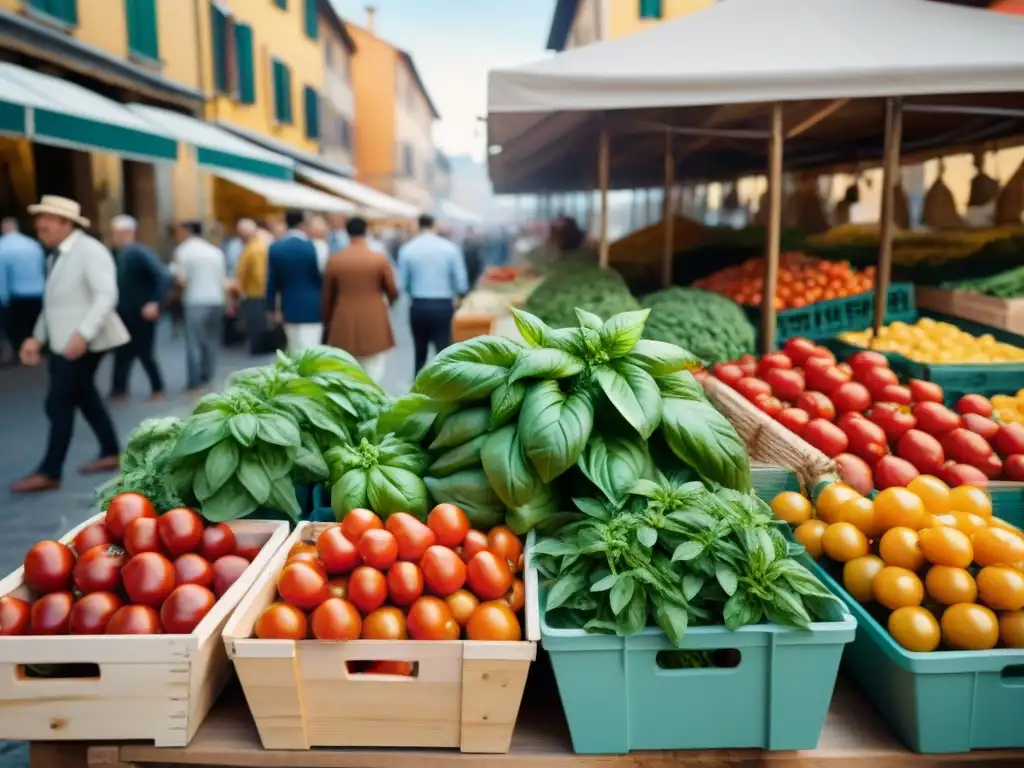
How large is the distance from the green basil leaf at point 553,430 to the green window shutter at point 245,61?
18632mm

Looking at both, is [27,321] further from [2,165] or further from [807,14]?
[807,14]

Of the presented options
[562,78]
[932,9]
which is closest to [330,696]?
[562,78]

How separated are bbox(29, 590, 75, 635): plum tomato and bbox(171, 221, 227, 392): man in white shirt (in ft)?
25.7

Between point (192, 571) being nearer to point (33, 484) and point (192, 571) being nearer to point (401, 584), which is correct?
point (401, 584)

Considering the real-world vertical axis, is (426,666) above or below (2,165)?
below

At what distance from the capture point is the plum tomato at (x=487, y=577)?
81.3 inches

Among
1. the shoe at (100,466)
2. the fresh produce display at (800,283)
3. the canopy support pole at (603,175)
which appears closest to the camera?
the fresh produce display at (800,283)

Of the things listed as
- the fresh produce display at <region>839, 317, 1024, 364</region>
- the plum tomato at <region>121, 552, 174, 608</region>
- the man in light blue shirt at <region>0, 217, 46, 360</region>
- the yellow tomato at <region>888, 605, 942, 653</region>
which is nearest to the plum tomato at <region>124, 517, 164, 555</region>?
the plum tomato at <region>121, 552, 174, 608</region>

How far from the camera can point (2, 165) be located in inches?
511

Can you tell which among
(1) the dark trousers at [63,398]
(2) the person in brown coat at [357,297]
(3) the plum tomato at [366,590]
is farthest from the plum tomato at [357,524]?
(2) the person in brown coat at [357,297]

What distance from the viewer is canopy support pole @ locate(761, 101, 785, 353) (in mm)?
4945

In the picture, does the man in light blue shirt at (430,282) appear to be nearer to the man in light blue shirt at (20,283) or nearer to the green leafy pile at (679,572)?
the man in light blue shirt at (20,283)

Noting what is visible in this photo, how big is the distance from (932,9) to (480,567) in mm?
4131

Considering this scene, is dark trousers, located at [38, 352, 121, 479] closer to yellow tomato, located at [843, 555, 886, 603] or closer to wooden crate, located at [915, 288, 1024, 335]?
yellow tomato, located at [843, 555, 886, 603]
